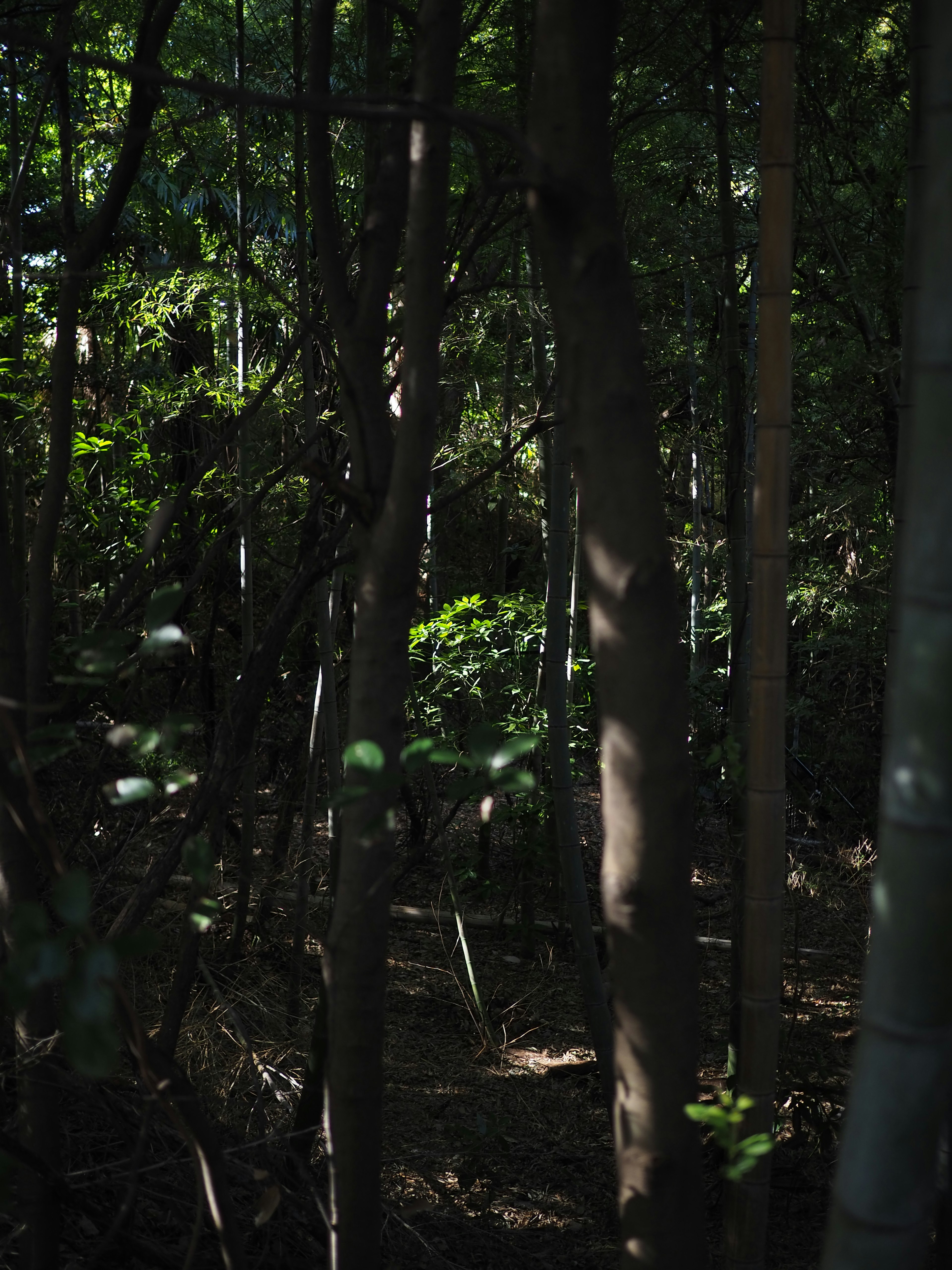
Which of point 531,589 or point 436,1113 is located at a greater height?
point 531,589

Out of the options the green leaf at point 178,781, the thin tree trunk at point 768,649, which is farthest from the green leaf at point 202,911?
the thin tree trunk at point 768,649

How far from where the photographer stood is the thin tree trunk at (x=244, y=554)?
2785 mm

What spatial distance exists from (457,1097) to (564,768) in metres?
1.41

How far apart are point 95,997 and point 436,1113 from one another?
2.58 meters

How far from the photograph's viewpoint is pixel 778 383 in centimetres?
132

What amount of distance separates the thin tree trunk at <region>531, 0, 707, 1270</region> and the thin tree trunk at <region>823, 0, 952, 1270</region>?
252 mm

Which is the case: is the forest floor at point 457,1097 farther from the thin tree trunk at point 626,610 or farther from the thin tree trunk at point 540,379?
the thin tree trunk at point 540,379

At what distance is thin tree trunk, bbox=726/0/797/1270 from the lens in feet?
4.23

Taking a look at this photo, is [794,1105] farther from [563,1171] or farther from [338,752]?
[338,752]

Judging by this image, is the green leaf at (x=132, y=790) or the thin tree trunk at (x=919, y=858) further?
the green leaf at (x=132, y=790)

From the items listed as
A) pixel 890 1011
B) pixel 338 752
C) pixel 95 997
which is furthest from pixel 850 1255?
pixel 338 752

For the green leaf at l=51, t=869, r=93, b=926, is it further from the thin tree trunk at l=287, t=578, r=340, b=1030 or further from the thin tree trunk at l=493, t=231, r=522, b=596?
the thin tree trunk at l=287, t=578, r=340, b=1030

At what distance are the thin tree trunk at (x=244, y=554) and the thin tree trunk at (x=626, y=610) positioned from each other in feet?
6.03

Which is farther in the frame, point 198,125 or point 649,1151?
point 198,125
